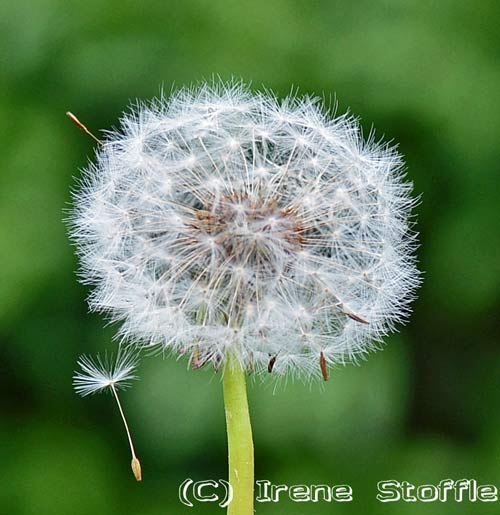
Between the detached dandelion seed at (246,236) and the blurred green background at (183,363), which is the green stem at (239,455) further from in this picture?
the blurred green background at (183,363)

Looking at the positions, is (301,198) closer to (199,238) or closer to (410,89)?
→ (199,238)

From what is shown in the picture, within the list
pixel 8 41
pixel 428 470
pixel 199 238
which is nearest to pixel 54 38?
pixel 8 41

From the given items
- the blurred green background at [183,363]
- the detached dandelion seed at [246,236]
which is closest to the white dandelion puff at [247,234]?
the detached dandelion seed at [246,236]

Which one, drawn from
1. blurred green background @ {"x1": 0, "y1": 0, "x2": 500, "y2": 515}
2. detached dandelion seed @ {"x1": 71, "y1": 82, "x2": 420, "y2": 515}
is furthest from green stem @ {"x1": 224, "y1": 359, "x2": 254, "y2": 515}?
blurred green background @ {"x1": 0, "y1": 0, "x2": 500, "y2": 515}

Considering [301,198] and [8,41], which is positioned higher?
[8,41]

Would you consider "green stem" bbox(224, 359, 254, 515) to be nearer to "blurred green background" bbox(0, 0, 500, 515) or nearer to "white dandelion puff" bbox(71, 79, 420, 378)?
"white dandelion puff" bbox(71, 79, 420, 378)

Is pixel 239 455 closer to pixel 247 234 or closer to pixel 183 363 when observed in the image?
pixel 247 234

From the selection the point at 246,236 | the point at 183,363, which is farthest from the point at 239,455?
the point at 183,363
